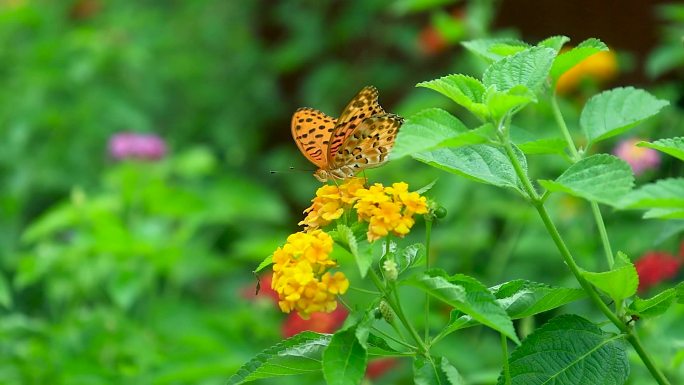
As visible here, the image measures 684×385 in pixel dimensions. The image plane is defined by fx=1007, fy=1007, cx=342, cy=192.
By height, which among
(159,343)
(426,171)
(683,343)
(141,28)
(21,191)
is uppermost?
(141,28)

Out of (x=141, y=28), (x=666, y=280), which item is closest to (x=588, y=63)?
(x=666, y=280)

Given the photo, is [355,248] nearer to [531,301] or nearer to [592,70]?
[531,301]

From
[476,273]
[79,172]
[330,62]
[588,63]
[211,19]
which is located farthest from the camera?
[211,19]

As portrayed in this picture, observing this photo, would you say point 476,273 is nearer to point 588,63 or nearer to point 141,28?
point 588,63

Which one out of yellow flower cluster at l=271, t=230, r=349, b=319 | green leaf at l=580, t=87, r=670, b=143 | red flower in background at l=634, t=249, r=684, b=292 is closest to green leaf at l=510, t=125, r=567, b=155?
green leaf at l=580, t=87, r=670, b=143

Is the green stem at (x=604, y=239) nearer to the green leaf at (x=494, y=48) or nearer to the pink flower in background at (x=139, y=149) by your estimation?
the green leaf at (x=494, y=48)

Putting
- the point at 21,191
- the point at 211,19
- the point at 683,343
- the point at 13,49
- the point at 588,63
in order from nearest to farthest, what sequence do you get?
1. the point at 683,343
2. the point at 588,63
3. the point at 21,191
4. the point at 13,49
5. the point at 211,19

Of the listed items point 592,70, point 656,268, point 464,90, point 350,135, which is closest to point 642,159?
point 656,268
